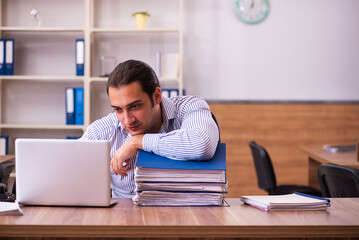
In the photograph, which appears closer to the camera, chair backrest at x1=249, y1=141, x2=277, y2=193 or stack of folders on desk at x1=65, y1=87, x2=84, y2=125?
chair backrest at x1=249, y1=141, x2=277, y2=193

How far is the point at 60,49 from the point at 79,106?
67 centimetres

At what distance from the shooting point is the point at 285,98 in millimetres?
4332

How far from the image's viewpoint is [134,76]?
172 centimetres

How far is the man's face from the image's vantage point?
169cm

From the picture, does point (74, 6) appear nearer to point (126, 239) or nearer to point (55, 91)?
point (55, 91)

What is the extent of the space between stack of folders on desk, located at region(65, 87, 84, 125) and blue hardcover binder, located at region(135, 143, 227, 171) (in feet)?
8.69

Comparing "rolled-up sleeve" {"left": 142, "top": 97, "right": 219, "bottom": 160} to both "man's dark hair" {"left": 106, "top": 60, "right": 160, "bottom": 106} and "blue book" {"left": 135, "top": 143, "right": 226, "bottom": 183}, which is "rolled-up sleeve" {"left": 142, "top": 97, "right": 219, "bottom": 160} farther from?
"man's dark hair" {"left": 106, "top": 60, "right": 160, "bottom": 106}

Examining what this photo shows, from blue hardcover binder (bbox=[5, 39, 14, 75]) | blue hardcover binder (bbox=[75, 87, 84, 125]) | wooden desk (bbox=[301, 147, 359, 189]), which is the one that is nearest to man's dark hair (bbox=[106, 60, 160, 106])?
wooden desk (bbox=[301, 147, 359, 189])

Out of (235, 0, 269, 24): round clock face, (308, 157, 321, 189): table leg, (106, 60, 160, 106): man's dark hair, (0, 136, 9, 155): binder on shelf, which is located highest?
(235, 0, 269, 24): round clock face

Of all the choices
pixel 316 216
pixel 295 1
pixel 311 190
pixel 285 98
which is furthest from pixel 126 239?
pixel 295 1

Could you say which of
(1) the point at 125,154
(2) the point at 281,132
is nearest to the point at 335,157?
(2) the point at 281,132

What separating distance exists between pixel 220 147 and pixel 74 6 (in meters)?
3.15

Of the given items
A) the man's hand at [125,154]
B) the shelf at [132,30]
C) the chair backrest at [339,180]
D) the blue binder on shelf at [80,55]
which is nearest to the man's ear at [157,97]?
the man's hand at [125,154]

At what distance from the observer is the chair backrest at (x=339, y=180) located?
1.88 m
